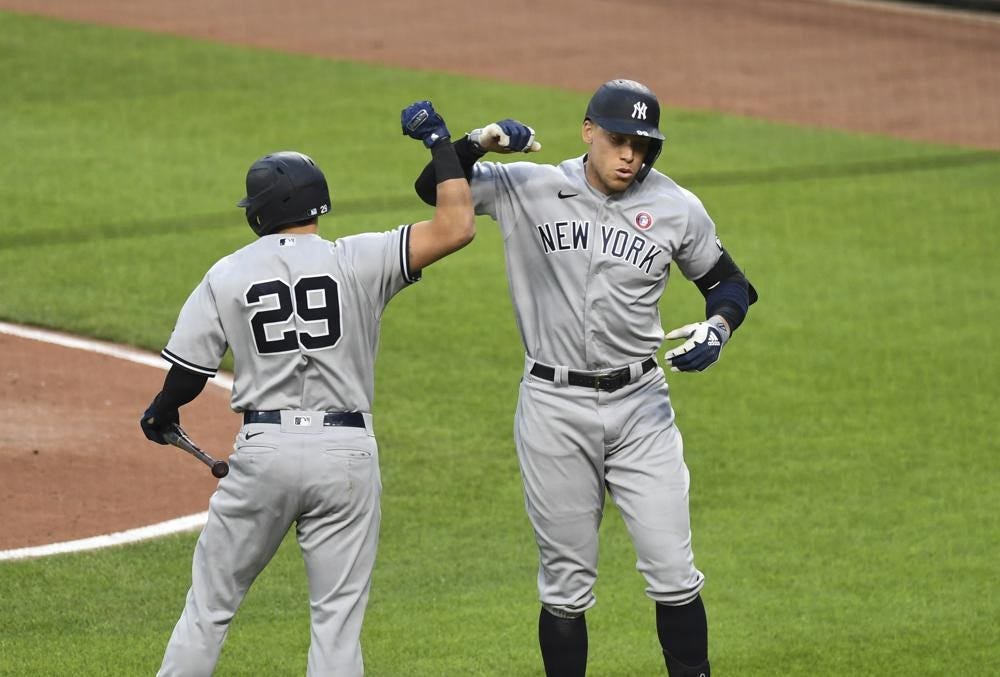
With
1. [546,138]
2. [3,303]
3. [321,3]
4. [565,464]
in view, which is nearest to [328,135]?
[546,138]

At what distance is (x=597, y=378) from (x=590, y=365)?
1.9 inches

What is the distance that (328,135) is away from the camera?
16.2 m

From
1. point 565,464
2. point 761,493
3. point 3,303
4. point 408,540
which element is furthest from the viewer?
point 3,303

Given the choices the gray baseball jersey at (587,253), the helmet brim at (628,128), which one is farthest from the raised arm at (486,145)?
the helmet brim at (628,128)

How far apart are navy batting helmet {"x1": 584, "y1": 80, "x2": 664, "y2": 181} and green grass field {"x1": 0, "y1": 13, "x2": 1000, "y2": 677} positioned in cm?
209

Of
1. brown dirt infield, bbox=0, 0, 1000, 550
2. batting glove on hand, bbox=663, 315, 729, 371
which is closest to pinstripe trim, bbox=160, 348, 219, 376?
batting glove on hand, bbox=663, 315, 729, 371

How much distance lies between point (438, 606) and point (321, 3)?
1661 centimetres

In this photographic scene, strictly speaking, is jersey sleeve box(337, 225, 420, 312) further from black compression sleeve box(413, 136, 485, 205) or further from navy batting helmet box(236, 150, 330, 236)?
black compression sleeve box(413, 136, 485, 205)

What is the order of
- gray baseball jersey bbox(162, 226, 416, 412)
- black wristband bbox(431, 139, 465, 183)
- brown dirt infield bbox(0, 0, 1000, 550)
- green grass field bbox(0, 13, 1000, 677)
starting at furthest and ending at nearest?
brown dirt infield bbox(0, 0, 1000, 550), green grass field bbox(0, 13, 1000, 677), black wristband bbox(431, 139, 465, 183), gray baseball jersey bbox(162, 226, 416, 412)

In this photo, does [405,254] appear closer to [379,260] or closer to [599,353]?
[379,260]

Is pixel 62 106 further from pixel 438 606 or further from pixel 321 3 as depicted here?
pixel 438 606

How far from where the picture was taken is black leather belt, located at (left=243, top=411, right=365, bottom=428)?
5230 mm

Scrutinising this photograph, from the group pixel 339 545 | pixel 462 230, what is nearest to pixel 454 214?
pixel 462 230

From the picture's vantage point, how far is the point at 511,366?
10.4 metres
